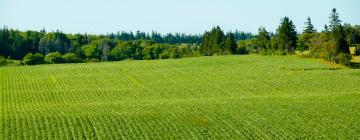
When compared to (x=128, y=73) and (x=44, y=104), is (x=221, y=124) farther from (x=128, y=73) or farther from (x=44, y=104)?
(x=128, y=73)

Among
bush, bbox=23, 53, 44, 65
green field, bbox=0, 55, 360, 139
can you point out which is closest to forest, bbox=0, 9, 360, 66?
bush, bbox=23, 53, 44, 65

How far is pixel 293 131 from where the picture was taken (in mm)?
35406

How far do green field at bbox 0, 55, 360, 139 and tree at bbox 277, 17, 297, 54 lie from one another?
15442 mm

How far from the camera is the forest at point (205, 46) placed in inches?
3767

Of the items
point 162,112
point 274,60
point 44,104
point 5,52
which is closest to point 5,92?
point 44,104

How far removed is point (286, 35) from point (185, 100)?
63.3m

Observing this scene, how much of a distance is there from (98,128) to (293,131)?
14361mm

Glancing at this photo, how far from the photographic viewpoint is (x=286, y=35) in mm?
110562

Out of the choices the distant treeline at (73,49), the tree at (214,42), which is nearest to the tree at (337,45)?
the tree at (214,42)

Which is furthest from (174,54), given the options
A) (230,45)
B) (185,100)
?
(185,100)

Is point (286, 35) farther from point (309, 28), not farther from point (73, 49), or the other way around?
point (73, 49)

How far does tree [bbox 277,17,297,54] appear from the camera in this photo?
11038 centimetres

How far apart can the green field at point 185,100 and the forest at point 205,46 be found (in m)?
9.42

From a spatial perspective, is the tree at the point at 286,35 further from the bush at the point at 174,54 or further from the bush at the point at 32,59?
the bush at the point at 32,59
